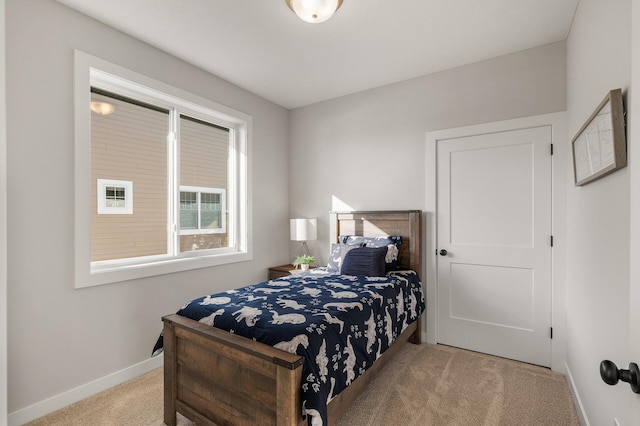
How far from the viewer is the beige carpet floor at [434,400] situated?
79.4 inches

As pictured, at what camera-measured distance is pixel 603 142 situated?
1.48 meters

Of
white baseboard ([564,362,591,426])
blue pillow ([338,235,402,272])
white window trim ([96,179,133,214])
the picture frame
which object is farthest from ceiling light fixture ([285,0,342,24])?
white baseboard ([564,362,591,426])

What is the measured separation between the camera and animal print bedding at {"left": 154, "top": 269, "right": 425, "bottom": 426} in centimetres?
156

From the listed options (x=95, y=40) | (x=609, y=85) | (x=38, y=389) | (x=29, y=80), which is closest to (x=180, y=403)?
(x=38, y=389)

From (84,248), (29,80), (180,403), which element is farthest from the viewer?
(84,248)

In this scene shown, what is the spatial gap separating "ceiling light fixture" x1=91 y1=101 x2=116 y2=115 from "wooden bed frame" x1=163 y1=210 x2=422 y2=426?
5.74 feet

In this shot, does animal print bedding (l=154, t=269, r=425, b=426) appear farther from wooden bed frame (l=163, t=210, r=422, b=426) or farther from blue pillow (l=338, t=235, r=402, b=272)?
blue pillow (l=338, t=235, r=402, b=272)

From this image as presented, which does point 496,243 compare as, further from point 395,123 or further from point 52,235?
point 52,235

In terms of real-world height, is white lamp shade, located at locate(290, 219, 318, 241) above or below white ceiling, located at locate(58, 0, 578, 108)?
below

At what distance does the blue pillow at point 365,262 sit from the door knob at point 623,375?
2.24m

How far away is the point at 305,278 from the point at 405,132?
6.12 ft

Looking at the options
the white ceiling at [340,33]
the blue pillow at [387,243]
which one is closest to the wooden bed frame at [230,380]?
the blue pillow at [387,243]

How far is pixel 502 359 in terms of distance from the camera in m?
2.86

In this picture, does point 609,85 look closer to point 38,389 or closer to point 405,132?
point 405,132
